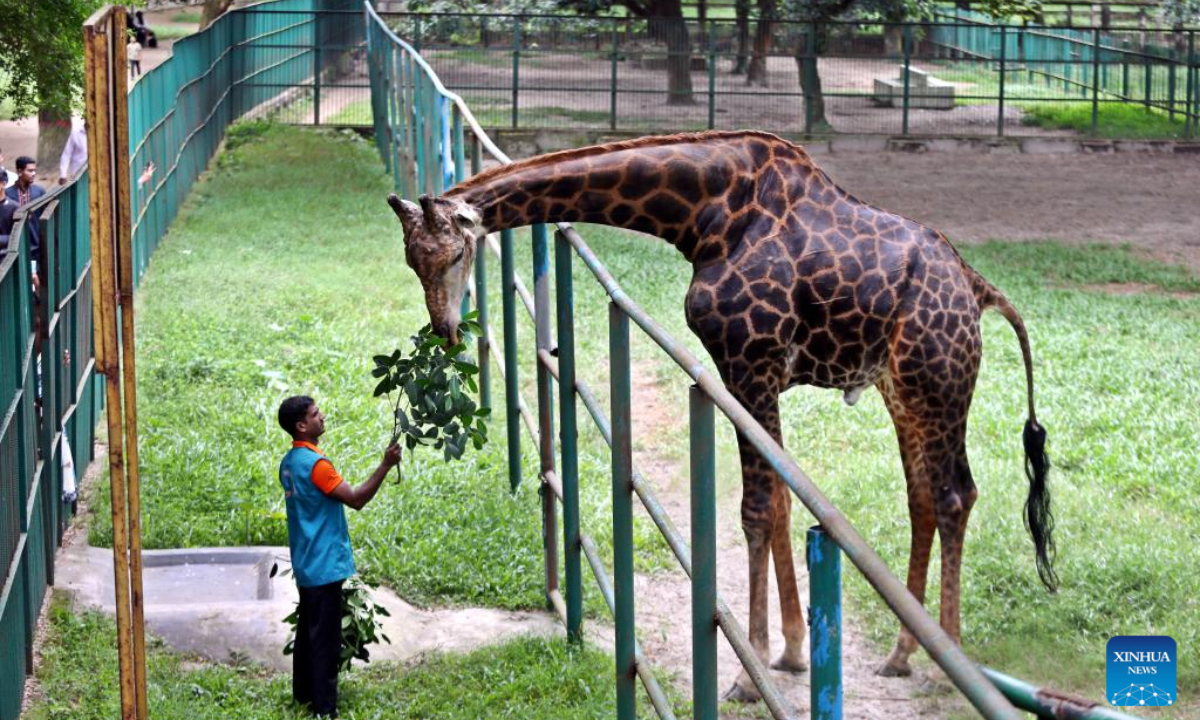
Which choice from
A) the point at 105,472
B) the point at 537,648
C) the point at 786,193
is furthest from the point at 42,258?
the point at 786,193

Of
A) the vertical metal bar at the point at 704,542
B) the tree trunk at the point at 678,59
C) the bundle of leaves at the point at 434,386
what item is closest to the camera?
the vertical metal bar at the point at 704,542

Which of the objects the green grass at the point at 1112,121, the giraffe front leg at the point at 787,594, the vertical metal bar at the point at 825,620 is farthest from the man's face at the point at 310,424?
the green grass at the point at 1112,121

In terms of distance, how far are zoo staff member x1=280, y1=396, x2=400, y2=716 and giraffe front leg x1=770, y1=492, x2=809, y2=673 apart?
1506mm

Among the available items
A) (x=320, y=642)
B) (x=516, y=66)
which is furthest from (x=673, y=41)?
(x=320, y=642)

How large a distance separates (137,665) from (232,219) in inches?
457

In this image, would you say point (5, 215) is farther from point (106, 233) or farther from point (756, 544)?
point (106, 233)

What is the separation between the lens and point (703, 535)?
3916 millimetres

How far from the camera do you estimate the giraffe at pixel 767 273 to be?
5.71 meters

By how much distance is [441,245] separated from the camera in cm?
559

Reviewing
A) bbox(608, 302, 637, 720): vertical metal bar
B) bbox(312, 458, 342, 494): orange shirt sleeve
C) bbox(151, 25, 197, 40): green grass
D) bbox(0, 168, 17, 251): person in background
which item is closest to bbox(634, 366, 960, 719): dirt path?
bbox(608, 302, 637, 720): vertical metal bar

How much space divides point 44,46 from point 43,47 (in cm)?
1

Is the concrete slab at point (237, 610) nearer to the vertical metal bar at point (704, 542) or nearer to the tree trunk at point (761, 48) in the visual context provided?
the vertical metal bar at point (704, 542)

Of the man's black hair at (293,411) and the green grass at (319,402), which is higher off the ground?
the man's black hair at (293,411)

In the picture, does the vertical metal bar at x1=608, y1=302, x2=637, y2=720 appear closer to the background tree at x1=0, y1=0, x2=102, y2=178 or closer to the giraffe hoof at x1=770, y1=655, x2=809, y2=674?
the giraffe hoof at x1=770, y1=655, x2=809, y2=674
